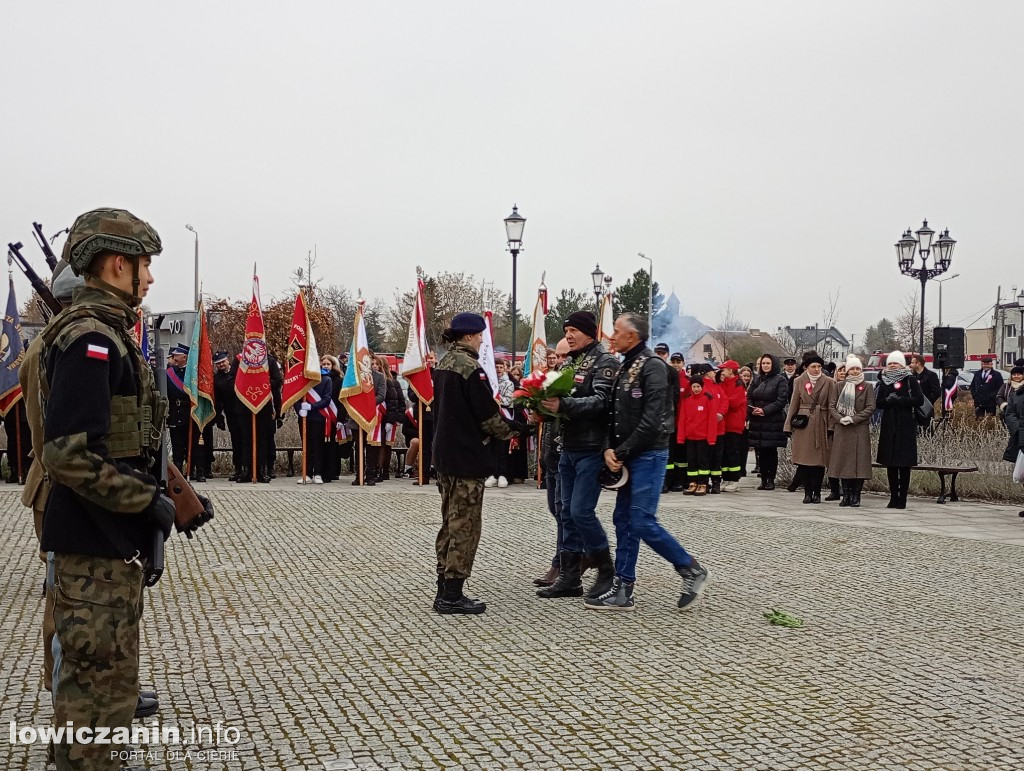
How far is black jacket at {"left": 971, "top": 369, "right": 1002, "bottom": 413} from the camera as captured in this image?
79.2ft

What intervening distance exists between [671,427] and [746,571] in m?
2.30

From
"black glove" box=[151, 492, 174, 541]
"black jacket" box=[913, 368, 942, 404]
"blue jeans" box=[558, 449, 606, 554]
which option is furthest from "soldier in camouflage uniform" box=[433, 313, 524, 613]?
"black jacket" box=[913, 368, 942, 404]

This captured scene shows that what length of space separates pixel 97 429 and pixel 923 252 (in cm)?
2259

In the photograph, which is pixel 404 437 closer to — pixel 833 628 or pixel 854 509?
pixel 854 509

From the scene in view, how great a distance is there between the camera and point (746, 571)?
9.45 metres

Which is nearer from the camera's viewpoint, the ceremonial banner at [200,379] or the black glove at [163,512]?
the black glove at [163,512]

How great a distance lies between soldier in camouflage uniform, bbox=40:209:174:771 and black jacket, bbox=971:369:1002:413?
23.1 m

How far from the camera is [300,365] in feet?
55.9

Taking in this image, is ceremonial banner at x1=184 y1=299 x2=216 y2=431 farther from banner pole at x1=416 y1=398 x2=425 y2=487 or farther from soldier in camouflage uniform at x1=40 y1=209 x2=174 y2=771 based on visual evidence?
soldier in camouflage uniform at x1=40 y1=209 x2=174 y2=771

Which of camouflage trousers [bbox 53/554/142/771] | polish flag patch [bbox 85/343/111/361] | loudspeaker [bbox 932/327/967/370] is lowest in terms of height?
camouflage trousers [bbox 53/554/142/771]

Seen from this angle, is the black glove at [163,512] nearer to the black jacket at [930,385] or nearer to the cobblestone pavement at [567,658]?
the cobblestone pavement at [567,658]

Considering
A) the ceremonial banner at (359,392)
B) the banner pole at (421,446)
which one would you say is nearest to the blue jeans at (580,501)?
the banner pole at (421,446)

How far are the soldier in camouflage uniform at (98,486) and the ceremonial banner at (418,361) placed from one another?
40.8ft

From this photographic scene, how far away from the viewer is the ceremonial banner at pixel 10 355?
16.7m
